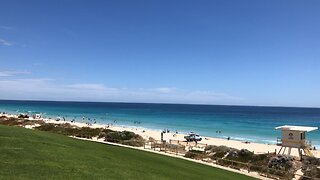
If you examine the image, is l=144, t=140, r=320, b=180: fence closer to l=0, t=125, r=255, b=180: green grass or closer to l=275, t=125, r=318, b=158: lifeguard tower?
l=275, t=125, r=318, b=158: lifeguard tower

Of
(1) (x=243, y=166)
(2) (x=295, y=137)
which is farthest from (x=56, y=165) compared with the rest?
(2) (x=295, y=137)

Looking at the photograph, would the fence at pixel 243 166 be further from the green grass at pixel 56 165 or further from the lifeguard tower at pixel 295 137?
the green grass at pixel 56 165

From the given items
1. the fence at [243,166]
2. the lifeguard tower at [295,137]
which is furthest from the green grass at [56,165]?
the lifeguard tower at [295,137]

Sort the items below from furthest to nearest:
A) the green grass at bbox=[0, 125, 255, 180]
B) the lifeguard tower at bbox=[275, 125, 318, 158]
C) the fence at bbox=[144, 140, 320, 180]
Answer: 1. the lifeguard tower at bbox=[275, 125, 318, 158]
2. the fence at bbox=[144, 140, 320, 180]
3. the green grass at bbox=[0, 125, 255, 180]

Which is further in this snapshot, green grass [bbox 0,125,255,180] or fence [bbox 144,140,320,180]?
fence [bbox 144,140,320,180]

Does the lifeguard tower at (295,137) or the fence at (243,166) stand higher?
the lifeguard tower at (295,137)

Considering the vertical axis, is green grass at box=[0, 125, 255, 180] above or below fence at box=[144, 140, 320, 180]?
above

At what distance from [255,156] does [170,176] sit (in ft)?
53.9

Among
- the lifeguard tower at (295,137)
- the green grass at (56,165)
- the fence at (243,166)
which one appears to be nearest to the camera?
the green grass at (56,165)

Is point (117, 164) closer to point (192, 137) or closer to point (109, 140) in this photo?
point (109, 140)

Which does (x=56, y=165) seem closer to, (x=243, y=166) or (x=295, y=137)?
(x=243, y=166)

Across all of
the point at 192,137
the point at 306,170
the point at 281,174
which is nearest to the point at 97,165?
the point at 281,174

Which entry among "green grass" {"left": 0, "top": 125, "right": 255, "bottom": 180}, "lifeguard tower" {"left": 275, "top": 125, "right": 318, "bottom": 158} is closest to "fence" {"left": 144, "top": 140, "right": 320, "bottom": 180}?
"lifeguard tower" {"left": 275, "top": 125, "right": 318, "bottom": 158}

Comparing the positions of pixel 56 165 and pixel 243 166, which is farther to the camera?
pixel 243 166
